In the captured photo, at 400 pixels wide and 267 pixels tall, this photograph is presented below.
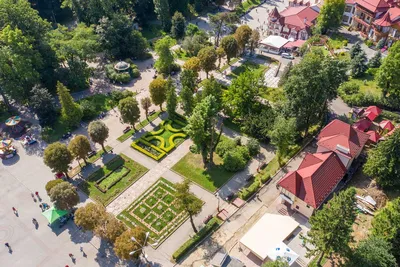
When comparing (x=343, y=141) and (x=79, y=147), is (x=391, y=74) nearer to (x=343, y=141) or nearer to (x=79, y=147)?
(x=343, y=141)

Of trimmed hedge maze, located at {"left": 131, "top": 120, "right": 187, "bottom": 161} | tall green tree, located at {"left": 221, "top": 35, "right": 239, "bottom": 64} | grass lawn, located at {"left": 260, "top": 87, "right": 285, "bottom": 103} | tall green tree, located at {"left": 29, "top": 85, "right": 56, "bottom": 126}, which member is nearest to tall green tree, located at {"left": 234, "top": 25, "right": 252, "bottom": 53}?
tall green tree, located at {"left": 221, "top": 35, "right": 239, "bottom": 64}

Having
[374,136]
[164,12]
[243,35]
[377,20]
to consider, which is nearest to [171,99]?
[243,35]

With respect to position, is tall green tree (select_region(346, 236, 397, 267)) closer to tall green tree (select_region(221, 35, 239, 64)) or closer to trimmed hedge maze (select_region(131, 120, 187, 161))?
trimmed hedge maze (select_region(131, 120, 187, 161))

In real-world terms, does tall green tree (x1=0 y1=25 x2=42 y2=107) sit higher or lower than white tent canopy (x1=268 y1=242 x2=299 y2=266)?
higher

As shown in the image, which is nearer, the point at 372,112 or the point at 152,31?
the point at 372,112

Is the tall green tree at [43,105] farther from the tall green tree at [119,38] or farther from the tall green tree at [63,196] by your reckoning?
the tall green tree at [119,38]

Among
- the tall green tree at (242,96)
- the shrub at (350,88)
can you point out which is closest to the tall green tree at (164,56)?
the tall green tree at (242,96)

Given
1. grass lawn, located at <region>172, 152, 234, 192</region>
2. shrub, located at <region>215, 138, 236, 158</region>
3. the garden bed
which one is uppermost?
shrub, located at <region>215, 138, 236, 158</region>

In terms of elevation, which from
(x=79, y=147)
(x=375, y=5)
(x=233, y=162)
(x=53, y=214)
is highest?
(x=375, y=5)
